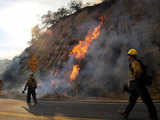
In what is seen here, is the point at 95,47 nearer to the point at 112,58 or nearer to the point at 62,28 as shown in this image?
the point at 112,58

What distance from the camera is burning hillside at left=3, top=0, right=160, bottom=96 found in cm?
1444

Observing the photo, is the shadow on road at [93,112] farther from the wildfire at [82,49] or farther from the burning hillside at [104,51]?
the wildfire at [82,49]

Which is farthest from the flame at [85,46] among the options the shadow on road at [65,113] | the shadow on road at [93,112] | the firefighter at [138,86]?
the firefighter at [138,86]

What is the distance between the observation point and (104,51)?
54.5 ft

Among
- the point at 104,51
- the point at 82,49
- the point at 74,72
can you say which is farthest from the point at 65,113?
the point at 82,49

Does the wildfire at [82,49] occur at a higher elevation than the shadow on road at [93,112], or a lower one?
higher

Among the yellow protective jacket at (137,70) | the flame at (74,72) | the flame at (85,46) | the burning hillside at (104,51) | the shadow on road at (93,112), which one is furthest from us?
the flame at (85,46)

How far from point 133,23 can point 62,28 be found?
1484cm

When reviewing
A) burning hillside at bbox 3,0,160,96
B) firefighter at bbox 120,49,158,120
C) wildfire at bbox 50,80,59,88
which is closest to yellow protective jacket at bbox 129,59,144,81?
firefighter at bbox 120,49,158,120

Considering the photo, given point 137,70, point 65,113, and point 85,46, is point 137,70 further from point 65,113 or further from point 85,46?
point 85,46

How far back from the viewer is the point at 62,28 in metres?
29.5

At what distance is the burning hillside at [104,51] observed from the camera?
14435 millimetres

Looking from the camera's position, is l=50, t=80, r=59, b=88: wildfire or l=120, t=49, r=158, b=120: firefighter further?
l=50, t=80, r=59, b=88: wildfire

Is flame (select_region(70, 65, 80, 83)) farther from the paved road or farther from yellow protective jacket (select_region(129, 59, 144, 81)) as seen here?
yellow protective jacket (select_region(129, 59, 144, 81))
